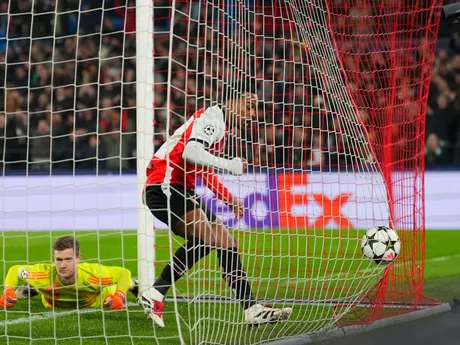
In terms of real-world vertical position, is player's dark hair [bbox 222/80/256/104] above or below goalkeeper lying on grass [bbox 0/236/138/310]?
above

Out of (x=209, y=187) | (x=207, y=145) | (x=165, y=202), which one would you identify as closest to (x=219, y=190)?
(x=209, y=187)

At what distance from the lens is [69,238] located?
6230 mm

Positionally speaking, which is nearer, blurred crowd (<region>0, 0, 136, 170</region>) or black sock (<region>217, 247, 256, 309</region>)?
black sock (<region>217, 247, 256, 309</region>)

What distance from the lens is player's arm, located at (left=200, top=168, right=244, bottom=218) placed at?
17.9ft

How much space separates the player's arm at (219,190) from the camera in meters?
5.46

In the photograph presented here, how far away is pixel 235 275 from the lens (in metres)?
5.64

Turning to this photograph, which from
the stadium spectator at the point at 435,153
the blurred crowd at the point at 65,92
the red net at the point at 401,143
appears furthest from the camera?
the stadium spectator at the point at 435,153

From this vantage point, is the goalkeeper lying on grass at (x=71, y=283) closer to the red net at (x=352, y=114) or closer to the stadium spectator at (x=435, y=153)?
the red net at (x=352, y=114)

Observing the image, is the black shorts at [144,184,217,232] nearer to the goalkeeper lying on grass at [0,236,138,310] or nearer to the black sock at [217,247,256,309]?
the black sock at [217,247,256,309]

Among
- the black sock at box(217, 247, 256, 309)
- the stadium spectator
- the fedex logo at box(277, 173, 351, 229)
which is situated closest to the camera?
the black sock at box(217, 247, 256, 309)

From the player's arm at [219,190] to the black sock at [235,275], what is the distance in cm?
24

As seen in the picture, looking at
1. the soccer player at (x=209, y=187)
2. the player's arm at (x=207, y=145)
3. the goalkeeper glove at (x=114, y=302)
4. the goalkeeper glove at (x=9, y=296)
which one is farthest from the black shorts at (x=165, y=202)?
the goalkeeper glove at (x=9, y=296)

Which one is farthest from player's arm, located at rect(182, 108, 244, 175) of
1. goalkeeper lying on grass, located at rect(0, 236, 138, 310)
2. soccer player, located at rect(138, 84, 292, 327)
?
goalkeeper lying on grass, located at rect(0, 236, 138, 310)

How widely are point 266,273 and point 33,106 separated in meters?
7.31
